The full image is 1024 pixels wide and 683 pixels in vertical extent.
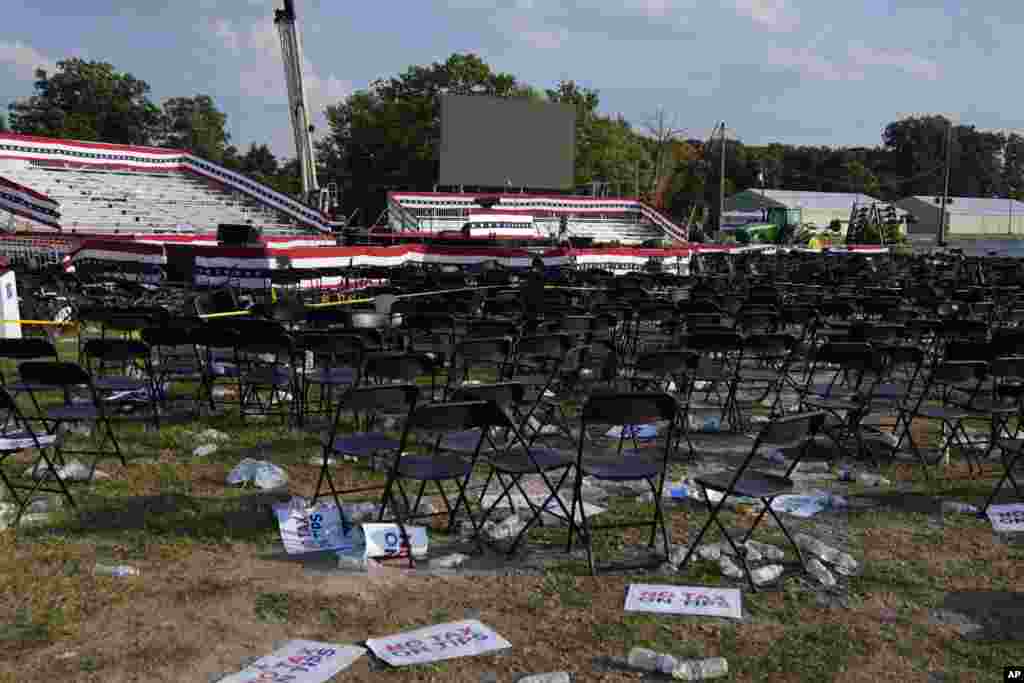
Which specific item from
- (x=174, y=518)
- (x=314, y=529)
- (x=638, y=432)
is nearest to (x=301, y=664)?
(x=314, y=529)

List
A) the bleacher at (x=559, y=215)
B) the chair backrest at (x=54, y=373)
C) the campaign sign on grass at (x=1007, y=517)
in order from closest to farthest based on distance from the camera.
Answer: the campaign sign on grass at (x=1007, y=517) → the chair backrest at (x=54, y=373) → the bleacher at (x=559, y=215)

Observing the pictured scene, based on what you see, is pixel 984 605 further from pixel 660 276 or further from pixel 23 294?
pixel 23 294

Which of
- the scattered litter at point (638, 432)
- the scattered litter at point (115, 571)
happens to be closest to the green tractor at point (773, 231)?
the scattered litter at point (638, 432)

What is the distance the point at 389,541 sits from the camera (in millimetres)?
4633

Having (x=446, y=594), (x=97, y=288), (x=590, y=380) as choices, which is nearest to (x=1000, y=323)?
(x=590, y=380)

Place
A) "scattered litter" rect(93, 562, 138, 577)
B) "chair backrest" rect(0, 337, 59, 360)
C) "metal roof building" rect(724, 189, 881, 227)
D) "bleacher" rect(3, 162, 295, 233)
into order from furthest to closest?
"metal roof building" rect(724, 189, 881, 227)
"bleacher" rect(3, 162, 295, 233)
"chair backrest" rect(0, 337, 59, 360)
"scattered litter" rect(93, 562, 138, 577)

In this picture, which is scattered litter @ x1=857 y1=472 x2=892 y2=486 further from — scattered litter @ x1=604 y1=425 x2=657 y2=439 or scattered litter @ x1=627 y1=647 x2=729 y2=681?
scattered litter @ x1=627 y1=647 x2=729 y2=681

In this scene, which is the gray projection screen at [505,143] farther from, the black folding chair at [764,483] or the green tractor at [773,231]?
the black folding chair at [764,483]

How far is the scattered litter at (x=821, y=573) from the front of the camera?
4.31 metres

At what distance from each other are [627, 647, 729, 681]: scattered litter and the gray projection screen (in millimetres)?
33566

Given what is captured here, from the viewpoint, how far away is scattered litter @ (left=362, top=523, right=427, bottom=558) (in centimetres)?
458

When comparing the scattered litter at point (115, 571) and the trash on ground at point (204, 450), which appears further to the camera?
the trash on ground at point (204, 450)

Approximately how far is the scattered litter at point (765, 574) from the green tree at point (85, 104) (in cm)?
6261

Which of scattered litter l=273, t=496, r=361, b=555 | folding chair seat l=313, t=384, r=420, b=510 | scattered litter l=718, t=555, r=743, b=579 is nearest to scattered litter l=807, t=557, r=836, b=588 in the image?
scattered litter l=718, t=555, r=743, b=579
